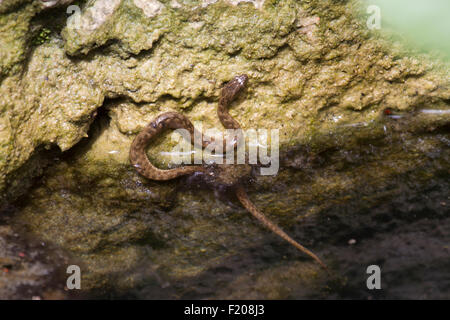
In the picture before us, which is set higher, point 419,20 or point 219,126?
point 419,20

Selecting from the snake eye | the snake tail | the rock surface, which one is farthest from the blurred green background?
the snake tail

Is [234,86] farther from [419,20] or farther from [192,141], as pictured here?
[419,20]

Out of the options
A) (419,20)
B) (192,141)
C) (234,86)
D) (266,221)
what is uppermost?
(419,20)

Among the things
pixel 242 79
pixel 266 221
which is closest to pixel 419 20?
pixel 242 79

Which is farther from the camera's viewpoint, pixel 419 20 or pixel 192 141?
pixel 192 141

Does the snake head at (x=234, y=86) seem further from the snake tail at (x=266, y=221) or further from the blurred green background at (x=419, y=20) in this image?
the blurred green background at (x=419, y=20)
